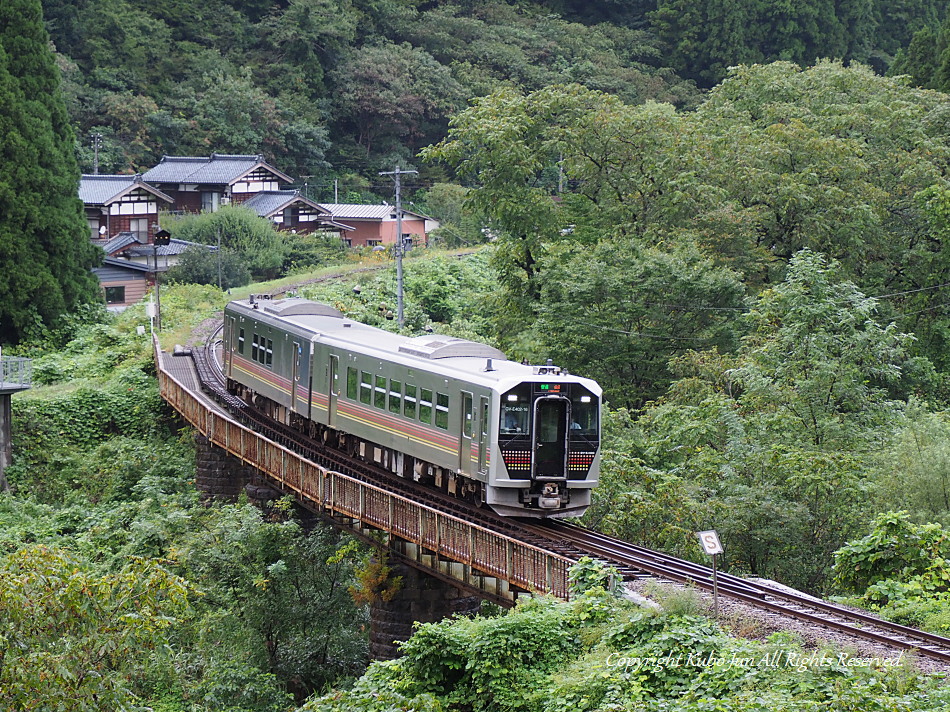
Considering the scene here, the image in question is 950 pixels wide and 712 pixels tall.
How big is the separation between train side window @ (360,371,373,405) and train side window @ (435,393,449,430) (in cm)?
228

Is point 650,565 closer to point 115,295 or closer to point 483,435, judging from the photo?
point 483,435

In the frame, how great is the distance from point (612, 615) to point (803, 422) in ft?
35.0

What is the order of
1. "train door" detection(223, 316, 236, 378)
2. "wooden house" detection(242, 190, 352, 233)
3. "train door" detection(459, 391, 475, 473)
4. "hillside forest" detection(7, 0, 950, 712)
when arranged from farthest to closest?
"wooden house" detection(242, 190, 352, 233) < "train door" detection(223, 316, 236, 378) < "train door" detection(459, 391, 475, 473) < "hillside forest" detection(7, 0, 950, 712)

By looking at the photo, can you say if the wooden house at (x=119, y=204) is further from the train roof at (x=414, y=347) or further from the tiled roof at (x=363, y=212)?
the train roof at (x=414, y=347)

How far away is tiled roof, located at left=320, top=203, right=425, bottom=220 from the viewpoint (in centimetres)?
5503

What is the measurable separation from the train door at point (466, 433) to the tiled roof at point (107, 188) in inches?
1377

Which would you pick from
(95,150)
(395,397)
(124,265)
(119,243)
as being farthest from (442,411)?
(95,150)

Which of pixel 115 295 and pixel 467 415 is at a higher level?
pixel 467 415

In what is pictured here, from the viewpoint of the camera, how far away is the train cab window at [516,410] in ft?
51.0

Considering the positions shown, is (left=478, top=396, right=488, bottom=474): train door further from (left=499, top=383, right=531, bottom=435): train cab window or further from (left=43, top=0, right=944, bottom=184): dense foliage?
(left=43, top=0, right=944, bottom=184): dense foliage

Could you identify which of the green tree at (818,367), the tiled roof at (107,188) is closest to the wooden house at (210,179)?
the tiled roof at (107,188)

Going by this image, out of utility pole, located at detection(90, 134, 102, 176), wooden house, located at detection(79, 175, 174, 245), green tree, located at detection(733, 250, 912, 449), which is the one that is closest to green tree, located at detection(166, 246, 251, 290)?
wooden house, located at detection(79, 175, 174, 245)

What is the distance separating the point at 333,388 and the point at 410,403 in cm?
312

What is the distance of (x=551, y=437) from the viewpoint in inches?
621
